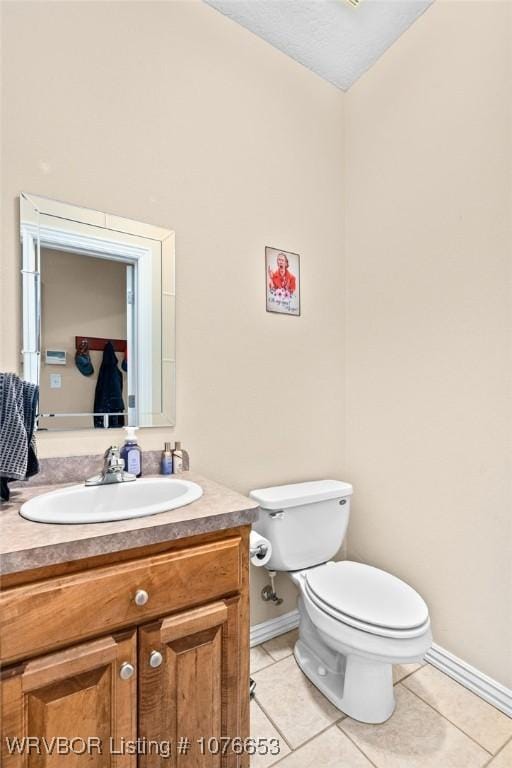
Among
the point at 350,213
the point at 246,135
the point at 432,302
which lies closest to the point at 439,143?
the point at 350,213

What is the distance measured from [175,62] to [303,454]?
174 centimetres

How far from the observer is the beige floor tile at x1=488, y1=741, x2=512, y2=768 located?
111cm

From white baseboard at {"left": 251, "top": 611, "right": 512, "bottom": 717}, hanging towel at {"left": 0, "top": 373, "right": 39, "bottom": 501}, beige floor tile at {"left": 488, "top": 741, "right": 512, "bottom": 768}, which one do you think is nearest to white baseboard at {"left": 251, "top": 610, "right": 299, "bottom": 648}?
white baseboard at {"left": 251, "top": 611, "right": 512, "bottom": 717}

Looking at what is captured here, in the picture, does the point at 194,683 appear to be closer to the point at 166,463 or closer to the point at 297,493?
the point at 166,463

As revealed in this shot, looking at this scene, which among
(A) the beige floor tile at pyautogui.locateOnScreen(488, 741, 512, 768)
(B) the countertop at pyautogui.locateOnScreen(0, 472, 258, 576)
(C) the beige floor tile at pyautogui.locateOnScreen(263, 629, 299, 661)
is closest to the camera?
(B) the countertop at pyautogui.locateOnScreen(0, 472, 258, 576)

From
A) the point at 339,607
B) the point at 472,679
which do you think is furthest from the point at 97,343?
the point at 472,679

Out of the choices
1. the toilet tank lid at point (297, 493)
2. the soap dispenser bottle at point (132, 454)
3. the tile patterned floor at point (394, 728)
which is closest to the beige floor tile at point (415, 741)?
the tile patterned floor at point (394, 728)

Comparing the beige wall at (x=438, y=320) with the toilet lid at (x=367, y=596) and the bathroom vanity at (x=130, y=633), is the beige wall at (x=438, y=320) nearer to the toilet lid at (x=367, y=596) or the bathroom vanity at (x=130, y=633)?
the toilet lid at (x=367, y=596)

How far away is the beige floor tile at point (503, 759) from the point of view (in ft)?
3.66

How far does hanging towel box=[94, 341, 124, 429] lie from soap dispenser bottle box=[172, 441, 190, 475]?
0.71 feet

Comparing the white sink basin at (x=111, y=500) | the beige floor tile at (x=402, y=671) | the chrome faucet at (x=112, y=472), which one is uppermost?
the chrome faucet at (x=112, y=472)

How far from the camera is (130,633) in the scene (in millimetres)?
844

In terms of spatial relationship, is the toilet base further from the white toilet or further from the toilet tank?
the toilet tank

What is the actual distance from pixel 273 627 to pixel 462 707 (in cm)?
76
